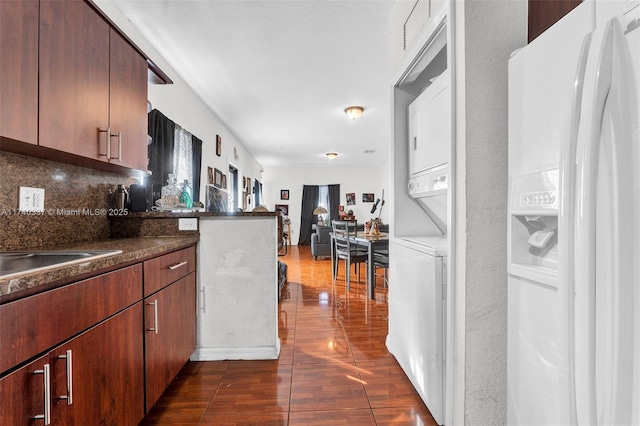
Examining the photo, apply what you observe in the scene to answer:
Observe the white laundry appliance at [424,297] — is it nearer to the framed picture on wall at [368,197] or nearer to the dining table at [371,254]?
the dining table at [371,254]

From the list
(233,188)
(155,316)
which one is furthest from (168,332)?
(233,188)

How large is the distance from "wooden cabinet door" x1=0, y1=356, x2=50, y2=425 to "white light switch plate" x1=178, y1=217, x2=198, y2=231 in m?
1.36

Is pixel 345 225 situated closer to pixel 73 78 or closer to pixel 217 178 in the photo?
pixel 217 178

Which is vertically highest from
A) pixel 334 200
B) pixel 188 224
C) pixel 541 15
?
pixel 541 15

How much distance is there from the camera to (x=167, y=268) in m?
1.71

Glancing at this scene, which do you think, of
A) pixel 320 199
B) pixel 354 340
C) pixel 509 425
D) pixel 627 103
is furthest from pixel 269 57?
pixel 320 199

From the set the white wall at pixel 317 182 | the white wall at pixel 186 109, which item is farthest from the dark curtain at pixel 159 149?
the white wall at pixel 317 182

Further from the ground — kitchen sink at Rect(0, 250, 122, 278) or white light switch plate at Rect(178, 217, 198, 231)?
white light switch plate at Rect(178, 217, 198, 231)

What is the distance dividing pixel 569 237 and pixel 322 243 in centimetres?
613

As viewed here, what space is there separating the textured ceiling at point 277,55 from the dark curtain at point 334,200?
16.2ft

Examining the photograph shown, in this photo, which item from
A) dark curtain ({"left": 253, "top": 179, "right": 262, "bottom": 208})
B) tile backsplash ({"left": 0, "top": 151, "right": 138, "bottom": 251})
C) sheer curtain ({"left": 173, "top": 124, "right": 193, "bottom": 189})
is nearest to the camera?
tile backsplash ({"left": 0, "top": 151, "right": 138, "bottom": 251})

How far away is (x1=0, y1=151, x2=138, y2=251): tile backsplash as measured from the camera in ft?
4.59

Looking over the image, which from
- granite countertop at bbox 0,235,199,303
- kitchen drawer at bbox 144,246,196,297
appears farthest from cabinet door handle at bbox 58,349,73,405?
kitchen drawer at bbox 144,246,196,297

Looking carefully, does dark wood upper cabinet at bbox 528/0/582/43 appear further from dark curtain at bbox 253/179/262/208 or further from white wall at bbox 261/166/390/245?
white wall at bbox 261/166/390/245
